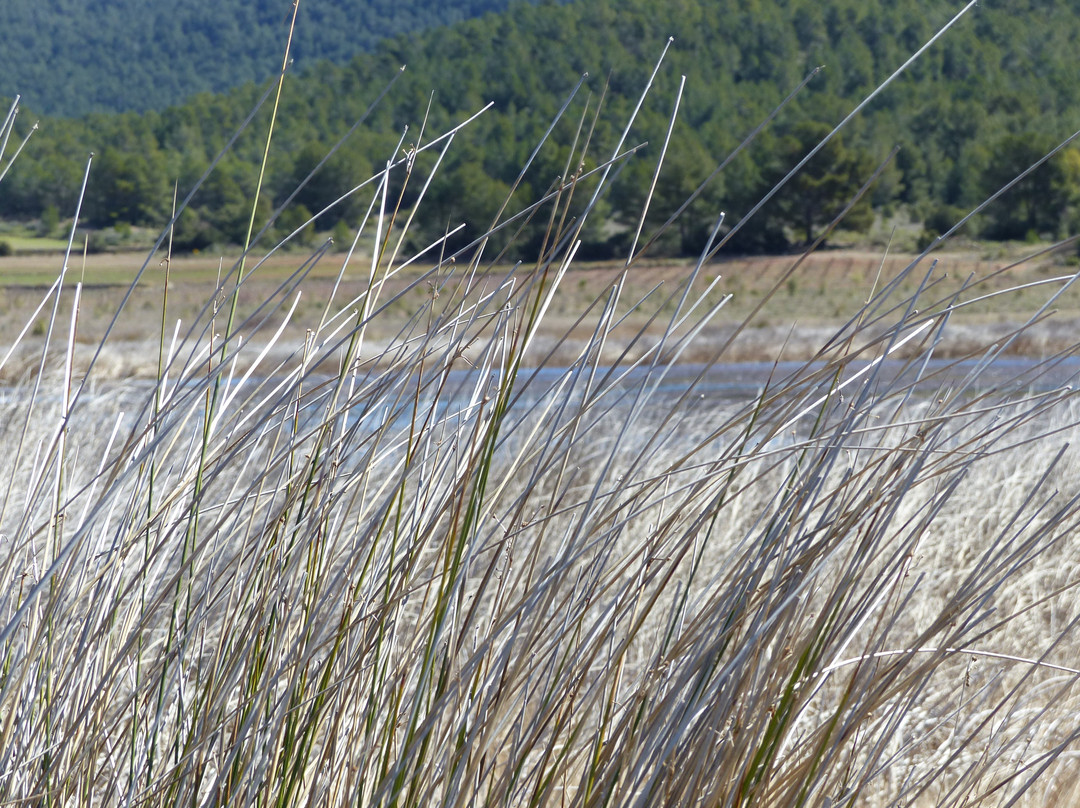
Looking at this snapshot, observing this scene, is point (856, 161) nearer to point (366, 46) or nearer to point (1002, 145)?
point (1002, 145)

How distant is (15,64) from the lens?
84312 millimetres

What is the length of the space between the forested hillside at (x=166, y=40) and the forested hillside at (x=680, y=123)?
24.6 meters

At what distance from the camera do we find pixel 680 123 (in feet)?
175

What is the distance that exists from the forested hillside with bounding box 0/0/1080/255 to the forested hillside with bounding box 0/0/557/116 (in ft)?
80.8

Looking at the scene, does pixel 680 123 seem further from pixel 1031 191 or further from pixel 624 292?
pixel 624 292

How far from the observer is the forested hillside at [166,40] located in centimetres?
8331

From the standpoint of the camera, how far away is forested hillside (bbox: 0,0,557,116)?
83.3 meters

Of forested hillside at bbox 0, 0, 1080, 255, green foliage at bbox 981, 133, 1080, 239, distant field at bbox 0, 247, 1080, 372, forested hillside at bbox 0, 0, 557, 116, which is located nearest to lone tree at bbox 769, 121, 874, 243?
forested hillside at bbox 0, 0, 1080, 255

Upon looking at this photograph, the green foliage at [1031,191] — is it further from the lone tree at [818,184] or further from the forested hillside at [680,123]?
the lone tree at [818,184]

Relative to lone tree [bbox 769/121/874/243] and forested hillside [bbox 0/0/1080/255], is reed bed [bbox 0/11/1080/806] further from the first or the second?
lone tree [bbox 769/121/874/243]

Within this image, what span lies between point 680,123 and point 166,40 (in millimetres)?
60679

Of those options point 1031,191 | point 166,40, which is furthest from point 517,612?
point 166,40

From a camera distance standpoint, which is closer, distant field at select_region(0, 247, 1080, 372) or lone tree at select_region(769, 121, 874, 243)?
distant field at select_region(0, 247, 1080, 372)

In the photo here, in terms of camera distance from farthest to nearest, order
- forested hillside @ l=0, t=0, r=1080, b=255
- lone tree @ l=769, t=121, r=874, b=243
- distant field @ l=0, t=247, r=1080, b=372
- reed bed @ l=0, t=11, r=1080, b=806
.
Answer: forested hillside @ l=0, t=0, r=1080, b=255 → lone tree @ l=769, t=121, r=874, b=243 → distant field @ l=0, t=247, r=1080, b=372 → reed bed @ l=0, t=11, r=1080, b=806
